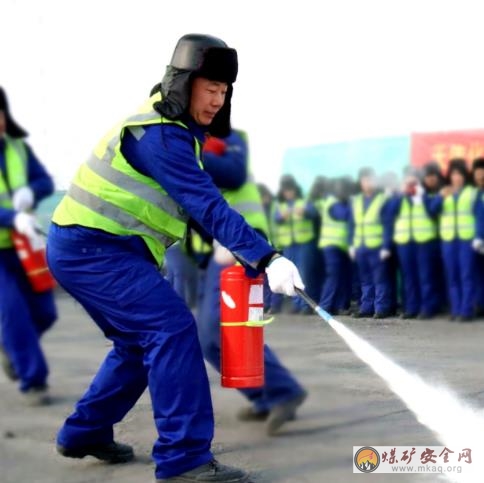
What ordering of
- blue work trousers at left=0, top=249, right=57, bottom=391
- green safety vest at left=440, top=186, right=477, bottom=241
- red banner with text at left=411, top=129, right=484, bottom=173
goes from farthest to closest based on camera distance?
green safety vest at left=440, top=186, right=477, bottom=241, red banner with text at left=411, top=129, right=484, bottom=173, blue work trousers at left=0, top=249, right=57, bottom=391

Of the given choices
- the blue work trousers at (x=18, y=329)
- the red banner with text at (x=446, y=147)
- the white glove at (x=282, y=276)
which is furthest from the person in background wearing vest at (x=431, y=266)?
the blue work trousers at (x=18, y=329)

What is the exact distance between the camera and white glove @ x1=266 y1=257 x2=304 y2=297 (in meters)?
3.10

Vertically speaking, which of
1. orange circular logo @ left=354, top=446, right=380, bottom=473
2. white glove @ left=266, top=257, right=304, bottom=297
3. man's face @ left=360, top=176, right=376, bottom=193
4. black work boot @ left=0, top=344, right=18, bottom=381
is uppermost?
man's face @ left=360, top=176, right=376, bottom=193

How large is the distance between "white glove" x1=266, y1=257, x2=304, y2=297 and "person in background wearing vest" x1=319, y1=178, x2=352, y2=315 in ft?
1.46

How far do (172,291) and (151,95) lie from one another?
620 millimetres

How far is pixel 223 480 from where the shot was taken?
130 inches

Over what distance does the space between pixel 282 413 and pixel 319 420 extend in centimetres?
16


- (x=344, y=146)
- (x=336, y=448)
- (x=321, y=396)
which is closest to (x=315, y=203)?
(x=344, y=146)

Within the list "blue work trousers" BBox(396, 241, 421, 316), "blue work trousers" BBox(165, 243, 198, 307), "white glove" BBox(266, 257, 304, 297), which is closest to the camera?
"white glove" BBox(266, 257, 304, 297)

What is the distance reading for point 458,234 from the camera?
6.09 m

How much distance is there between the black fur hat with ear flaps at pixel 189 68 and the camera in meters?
3.21

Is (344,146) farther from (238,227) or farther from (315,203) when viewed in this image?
(238,227)

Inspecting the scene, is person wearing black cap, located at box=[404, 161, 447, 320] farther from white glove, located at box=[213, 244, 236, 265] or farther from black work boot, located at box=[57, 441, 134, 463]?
black work boot, located at box=[57, 441, 134, 463]

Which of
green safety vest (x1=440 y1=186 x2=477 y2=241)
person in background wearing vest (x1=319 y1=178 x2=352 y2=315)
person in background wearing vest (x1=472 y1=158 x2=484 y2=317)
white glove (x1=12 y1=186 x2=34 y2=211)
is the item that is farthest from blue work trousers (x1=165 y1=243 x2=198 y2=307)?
person in background wearing vest (x1=472 y1=158 x2=484 y2=317)
